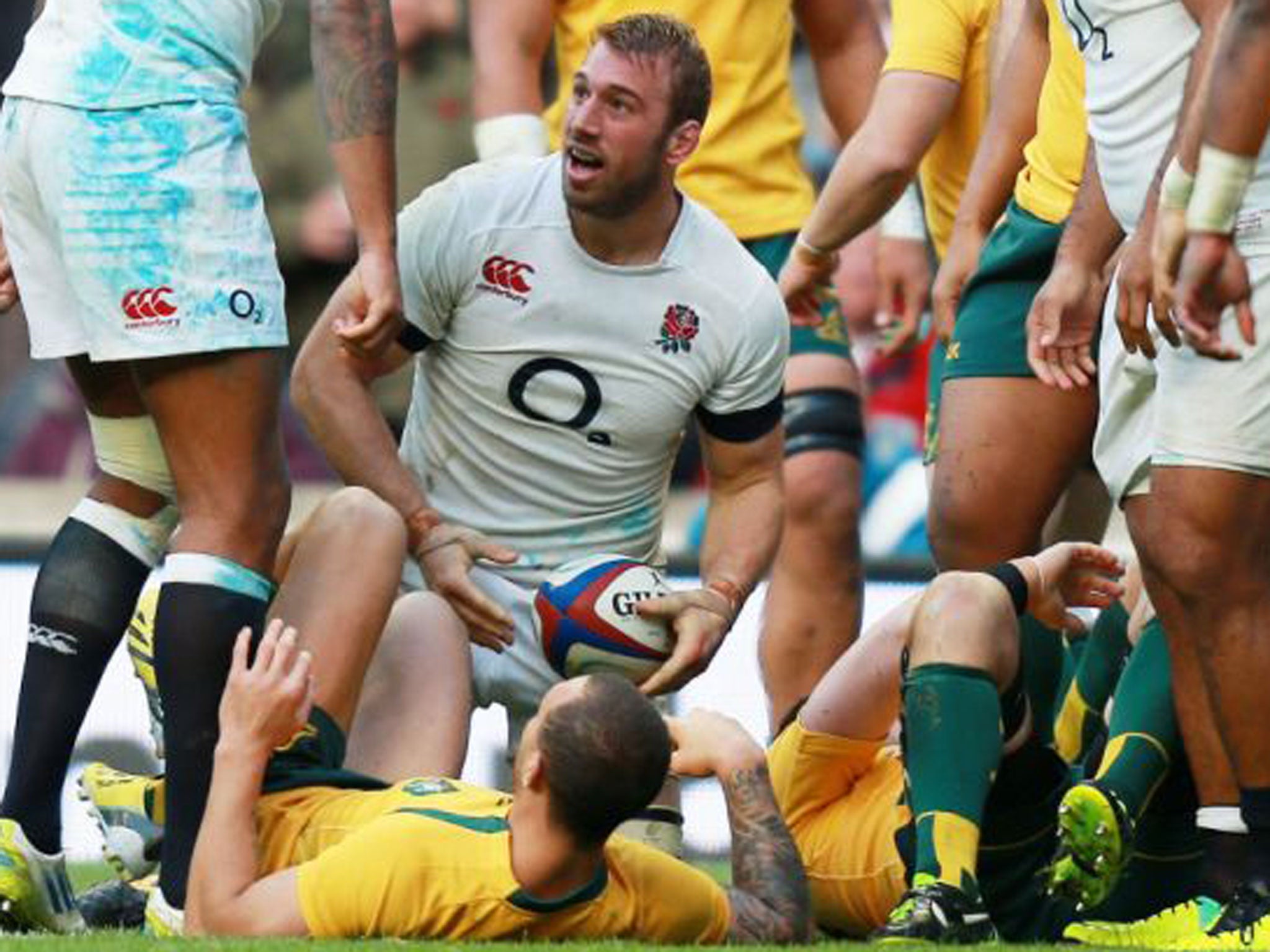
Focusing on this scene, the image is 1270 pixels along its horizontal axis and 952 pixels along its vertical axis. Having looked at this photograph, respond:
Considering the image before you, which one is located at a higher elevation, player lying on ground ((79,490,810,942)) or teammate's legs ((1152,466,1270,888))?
teammate's legs ((1152,466,1270,888))

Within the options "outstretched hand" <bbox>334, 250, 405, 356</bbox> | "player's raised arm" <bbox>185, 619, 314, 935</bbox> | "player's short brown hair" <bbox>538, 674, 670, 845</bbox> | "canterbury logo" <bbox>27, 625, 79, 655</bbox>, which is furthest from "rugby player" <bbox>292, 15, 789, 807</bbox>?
"player's short brown hair" <bbox>538, 674, 670, 845</bbox>

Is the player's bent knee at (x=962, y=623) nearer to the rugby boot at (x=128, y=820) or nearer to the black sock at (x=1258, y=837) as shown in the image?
the black sock at (x=1258, y=837)

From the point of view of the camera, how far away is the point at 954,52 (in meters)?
8.22

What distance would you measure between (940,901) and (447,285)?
1987mm

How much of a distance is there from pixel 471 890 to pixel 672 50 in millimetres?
2238

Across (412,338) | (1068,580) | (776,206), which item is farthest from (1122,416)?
(776,206)

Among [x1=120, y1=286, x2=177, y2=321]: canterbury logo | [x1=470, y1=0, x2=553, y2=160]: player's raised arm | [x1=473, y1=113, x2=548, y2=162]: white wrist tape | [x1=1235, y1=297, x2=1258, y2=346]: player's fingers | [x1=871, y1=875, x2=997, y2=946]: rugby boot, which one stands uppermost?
[x1=1235, y1=297, x2=1258, y2=346]: player's fingers

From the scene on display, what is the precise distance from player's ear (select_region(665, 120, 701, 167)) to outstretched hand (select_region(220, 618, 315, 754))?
166 cm

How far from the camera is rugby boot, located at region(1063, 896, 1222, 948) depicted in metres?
6.07

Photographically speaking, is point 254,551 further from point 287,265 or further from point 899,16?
point 287,265

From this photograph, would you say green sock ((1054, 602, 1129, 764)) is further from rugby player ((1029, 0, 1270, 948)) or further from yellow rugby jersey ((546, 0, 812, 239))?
yellow rugby jersey ((546, 0, 812, 239))

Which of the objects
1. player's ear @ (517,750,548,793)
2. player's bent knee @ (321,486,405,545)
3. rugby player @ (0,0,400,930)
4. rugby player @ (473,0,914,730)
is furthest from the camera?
rugby player @ (473,0,914,730)

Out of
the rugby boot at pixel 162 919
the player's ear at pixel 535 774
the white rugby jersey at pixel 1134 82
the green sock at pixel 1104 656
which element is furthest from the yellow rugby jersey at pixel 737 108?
the player's ear at pixel 535 774

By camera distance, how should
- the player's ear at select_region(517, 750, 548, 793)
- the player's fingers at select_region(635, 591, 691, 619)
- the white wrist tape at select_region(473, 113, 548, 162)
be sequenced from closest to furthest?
the player's ear at select_region(517, 750, 548, 793), the player's fingers at select_region(635, 591, 691, 619), the white wrist tape at select_region(473, 113, 548, 162)
